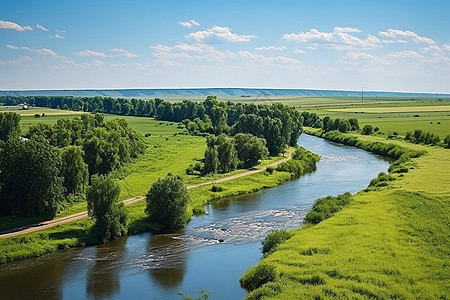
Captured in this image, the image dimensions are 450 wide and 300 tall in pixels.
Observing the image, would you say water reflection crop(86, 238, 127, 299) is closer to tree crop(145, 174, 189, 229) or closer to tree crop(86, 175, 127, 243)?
tree crop(86, 175, 127, 243)

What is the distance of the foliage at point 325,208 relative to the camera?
148ft

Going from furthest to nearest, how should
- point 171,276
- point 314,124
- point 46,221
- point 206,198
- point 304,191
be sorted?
1. point 314,124
2. point 304,191
3. point 206,198
4. point 46,221
5. point 171,276

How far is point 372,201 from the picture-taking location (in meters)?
49.8

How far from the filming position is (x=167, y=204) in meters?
47.0

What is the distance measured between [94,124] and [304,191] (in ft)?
149

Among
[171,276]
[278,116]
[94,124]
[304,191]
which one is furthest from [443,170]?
[94,124]

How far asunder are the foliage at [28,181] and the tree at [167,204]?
30.3 feet

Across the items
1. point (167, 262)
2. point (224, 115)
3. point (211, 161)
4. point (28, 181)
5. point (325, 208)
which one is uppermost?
point (224, 115)

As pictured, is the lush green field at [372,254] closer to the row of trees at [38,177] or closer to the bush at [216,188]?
the bush at [216,188]

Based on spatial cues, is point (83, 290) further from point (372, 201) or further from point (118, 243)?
point (372, 201)

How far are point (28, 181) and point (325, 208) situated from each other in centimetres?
2874

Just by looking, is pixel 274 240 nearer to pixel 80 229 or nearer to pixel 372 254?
pixel 372 254

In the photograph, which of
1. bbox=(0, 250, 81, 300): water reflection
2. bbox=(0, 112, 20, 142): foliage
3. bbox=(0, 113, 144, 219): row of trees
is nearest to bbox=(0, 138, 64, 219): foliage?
bbox=(0, 113, 144, 219): row of trees

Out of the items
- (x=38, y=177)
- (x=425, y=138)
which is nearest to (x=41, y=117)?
(x=38, y=177)
